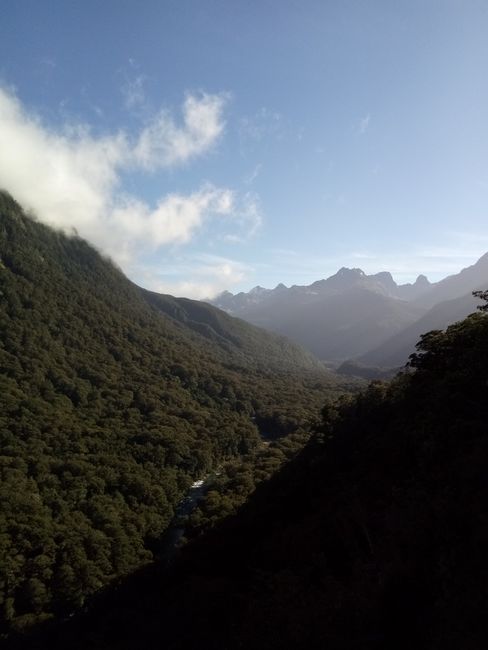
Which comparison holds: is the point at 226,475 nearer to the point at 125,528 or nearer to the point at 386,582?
the point at 125,528

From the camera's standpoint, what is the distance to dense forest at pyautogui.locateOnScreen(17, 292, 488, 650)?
56.1 ft

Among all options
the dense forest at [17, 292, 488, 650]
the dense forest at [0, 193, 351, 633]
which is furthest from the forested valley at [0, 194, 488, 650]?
the dense forest at [0, 193, 351, 633]

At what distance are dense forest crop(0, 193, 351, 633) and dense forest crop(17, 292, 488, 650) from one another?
29.9ft

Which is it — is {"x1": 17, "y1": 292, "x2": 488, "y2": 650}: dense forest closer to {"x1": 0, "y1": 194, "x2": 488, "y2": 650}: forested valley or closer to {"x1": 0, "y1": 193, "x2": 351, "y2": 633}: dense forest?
{"x1": 0, "y1": 194, "x2": 488, "y2": 650}: forested valley

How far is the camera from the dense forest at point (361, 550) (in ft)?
56.1

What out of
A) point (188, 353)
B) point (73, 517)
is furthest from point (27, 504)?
point (188, 353)

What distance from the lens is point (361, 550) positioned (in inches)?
999

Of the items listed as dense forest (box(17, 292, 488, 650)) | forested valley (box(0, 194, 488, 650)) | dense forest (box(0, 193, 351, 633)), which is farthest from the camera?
dense forest (box(0, 193, 351, 633))

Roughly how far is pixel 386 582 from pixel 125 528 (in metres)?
64.9

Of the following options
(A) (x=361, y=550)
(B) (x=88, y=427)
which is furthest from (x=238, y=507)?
(B) (x=88, y=427)

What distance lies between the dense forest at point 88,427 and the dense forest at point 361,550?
9126 millimetres

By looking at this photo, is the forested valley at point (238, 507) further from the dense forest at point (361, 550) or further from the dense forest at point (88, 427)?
the dense forest at point (88, 427)

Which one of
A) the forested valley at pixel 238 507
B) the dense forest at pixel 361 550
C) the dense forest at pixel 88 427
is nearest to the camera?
the dense forest at pixel 361 550

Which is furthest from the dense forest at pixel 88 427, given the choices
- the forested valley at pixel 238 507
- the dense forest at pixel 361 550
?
the dense forest at pixel 361 550
